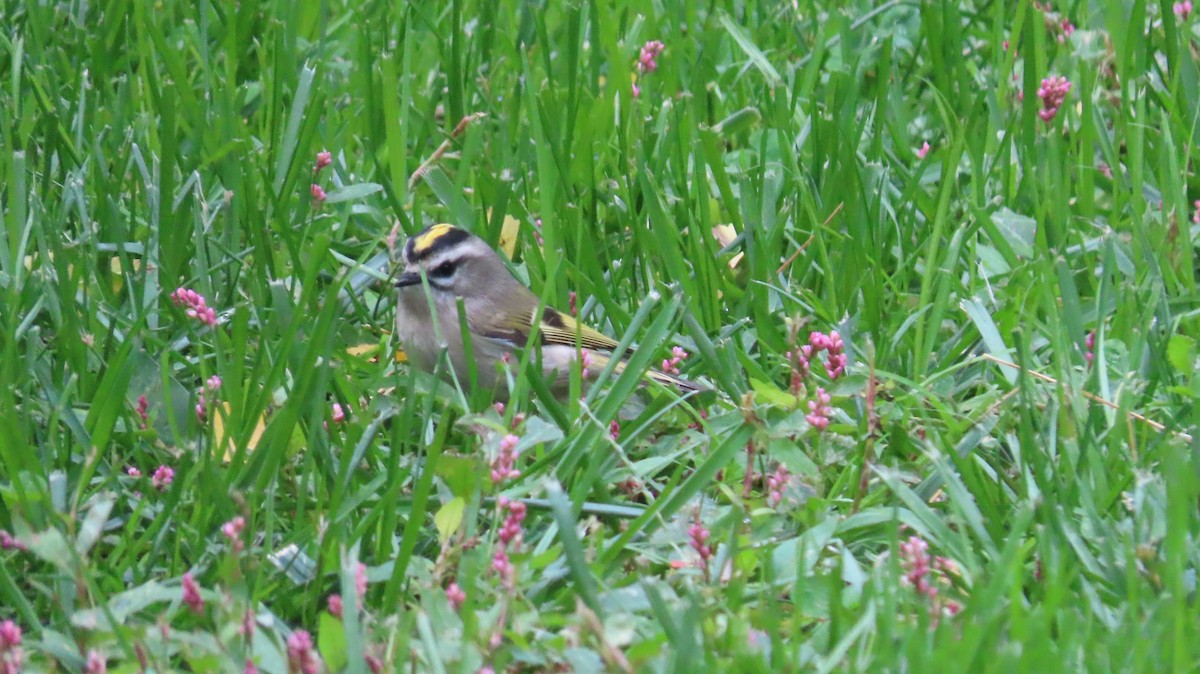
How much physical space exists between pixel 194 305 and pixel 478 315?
1.23 meters

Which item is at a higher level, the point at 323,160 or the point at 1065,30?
the point at 1065,30

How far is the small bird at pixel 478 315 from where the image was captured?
13.3 ft

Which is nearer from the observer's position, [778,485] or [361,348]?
[778,485]

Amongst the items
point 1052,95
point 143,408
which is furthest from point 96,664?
point 1052,95

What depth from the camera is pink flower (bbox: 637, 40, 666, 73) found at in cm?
541

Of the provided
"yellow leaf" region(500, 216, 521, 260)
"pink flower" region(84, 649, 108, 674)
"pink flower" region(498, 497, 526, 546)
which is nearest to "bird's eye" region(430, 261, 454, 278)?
"yellow leaf" region(500, 216, 521, 260)

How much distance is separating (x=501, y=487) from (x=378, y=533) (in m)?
0.24

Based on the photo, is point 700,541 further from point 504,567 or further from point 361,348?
point 361,348

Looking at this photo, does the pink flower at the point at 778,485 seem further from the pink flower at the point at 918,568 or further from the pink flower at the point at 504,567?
the pink flower at the point at 504,567

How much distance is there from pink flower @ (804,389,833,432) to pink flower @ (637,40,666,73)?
2335mm

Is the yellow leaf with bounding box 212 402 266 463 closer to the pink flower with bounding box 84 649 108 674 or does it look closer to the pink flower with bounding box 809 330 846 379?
the pink flower with bounding box 84 649 108 674

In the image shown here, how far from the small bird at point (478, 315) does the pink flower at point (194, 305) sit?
495 millimetres

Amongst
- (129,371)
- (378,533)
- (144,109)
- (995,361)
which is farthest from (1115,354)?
(144,109)

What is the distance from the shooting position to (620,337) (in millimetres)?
4113
